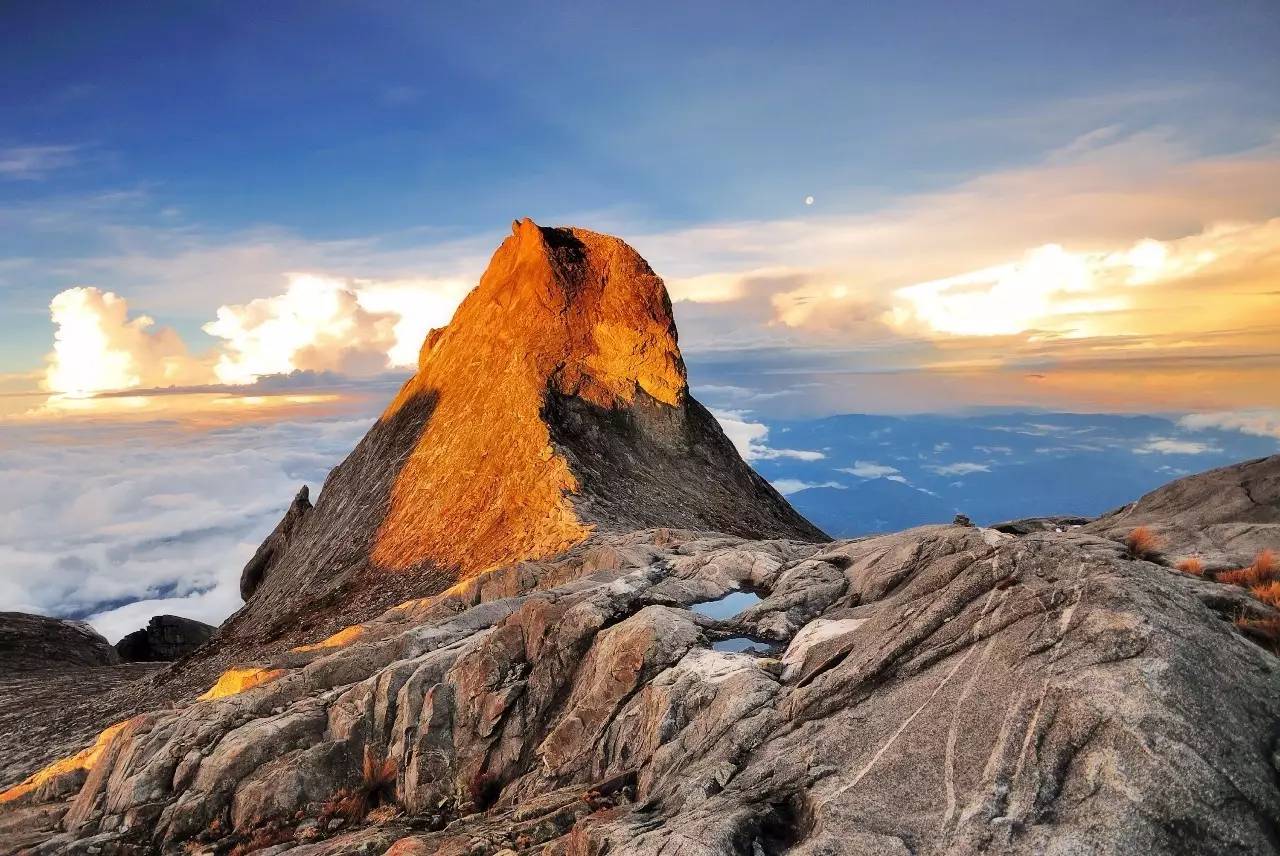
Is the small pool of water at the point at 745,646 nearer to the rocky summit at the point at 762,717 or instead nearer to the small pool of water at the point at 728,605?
the rocky summit at the point at 762,717

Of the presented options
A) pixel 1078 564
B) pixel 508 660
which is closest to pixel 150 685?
pixel 508 660

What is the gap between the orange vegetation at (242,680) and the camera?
2686cm

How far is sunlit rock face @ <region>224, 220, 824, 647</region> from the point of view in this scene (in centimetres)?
5259

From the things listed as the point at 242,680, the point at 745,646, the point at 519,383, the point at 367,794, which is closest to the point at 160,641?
the point at 519,383

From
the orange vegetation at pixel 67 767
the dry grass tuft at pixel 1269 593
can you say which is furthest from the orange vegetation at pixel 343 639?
the dry grass tuft at pixel 1269 593

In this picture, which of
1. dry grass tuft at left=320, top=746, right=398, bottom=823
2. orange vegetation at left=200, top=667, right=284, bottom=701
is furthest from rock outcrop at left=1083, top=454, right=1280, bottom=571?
orange vegetation at left=200, top=667, right=284, bottom=701

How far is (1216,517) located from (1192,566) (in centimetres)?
561

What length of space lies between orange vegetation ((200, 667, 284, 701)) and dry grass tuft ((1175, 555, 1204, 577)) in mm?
30300

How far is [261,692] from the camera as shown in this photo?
24.5 m

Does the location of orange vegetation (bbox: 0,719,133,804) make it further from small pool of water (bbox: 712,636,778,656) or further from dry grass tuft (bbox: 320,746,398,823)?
small pool of water (bbox: 712,636,778,656)

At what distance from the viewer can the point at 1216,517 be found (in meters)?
20.5

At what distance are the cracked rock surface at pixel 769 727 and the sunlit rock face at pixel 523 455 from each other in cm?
2299

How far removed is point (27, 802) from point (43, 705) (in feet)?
84.0

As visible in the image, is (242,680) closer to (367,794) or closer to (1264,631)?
(367,794)
